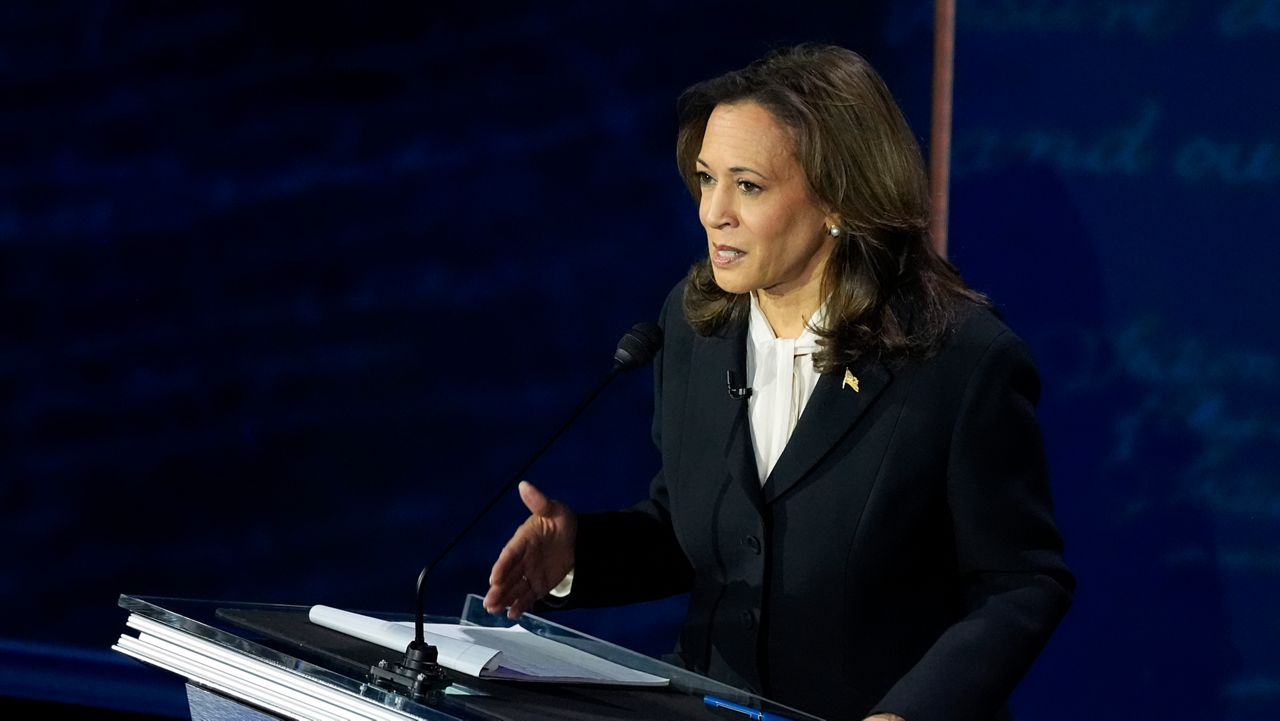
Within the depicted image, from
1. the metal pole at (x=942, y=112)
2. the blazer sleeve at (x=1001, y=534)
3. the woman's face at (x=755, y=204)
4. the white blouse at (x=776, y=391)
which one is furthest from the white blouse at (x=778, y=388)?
the metal pole at (x=942, y=112)

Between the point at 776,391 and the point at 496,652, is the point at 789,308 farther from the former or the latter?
the point at 496,652

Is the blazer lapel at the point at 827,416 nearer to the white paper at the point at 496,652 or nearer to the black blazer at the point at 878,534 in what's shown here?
the black blazer at the point at 878,534

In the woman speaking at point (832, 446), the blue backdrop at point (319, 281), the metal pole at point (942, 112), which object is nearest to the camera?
the woman speaking at point (832, 446)

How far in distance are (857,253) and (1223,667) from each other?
3.81 feet

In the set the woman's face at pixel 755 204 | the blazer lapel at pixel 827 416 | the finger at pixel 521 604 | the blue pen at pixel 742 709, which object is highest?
the woman's face at pixel 755 204

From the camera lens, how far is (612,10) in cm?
328

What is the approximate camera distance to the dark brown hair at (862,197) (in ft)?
6.59

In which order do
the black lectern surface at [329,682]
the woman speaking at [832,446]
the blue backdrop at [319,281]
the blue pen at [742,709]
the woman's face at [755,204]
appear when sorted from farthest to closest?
the blue backdrop at [319,281] → the woman's face at [755,204] → the woman speaking at [832,446] → the blue pen at [742,709] → the black lectern surface at [329,682]

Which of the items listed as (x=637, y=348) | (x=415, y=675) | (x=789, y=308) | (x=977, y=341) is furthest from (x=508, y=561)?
(x=977, y=341)

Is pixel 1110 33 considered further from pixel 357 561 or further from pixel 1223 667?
pixel 357 561

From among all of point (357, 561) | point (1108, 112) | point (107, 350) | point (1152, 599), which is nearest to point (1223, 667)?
point (1152, 599)

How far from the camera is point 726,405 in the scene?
2.11 meters

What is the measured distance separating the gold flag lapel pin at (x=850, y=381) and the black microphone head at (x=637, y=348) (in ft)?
0.93

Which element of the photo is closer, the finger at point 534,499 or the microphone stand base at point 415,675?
the microphone stand base at point 415,675
